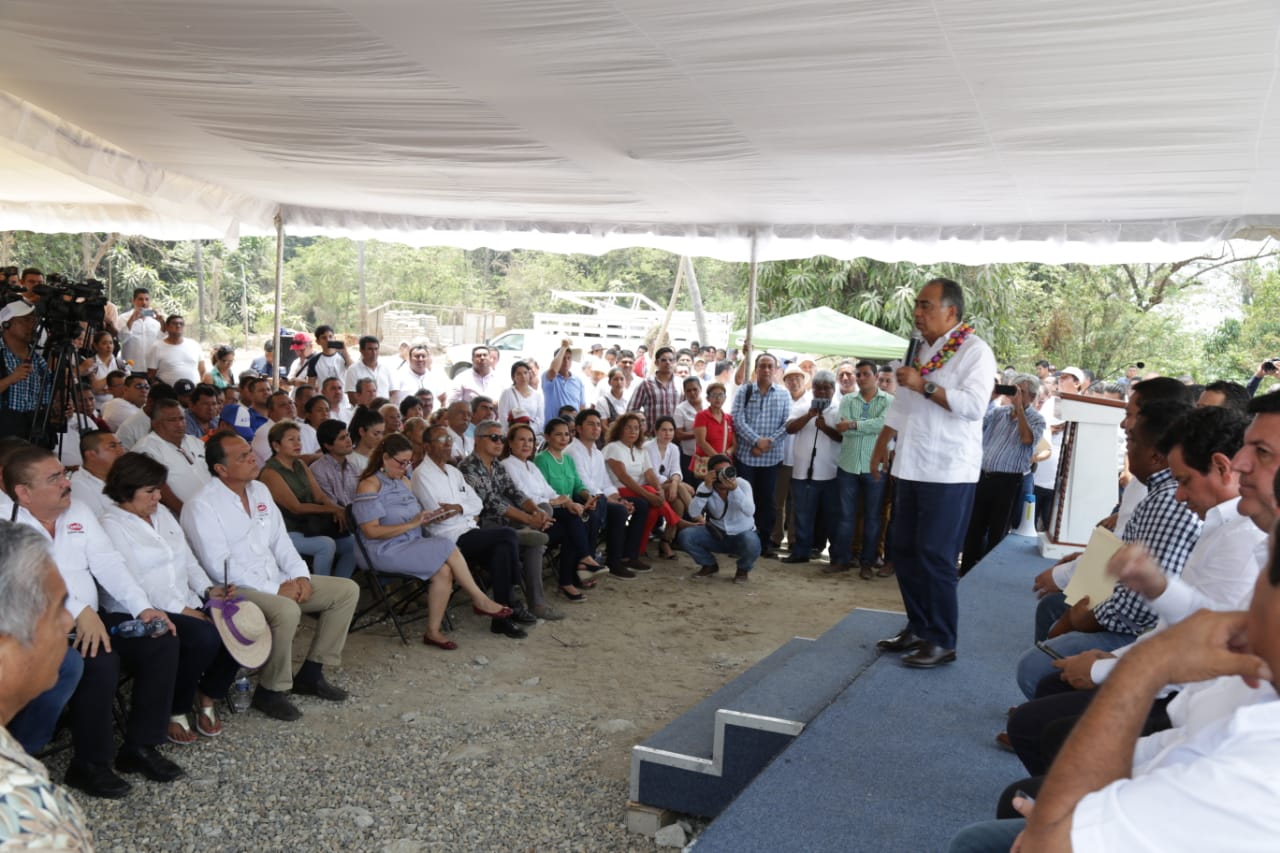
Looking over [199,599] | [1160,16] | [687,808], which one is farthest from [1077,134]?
[199,599]

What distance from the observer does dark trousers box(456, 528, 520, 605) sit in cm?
582

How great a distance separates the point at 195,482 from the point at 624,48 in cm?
Answer: 317

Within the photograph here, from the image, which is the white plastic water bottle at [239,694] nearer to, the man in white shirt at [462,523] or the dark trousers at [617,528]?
the man in white shirt at [462,523]

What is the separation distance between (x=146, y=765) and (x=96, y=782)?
0.20 m

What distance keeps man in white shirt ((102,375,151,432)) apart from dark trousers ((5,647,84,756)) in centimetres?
352

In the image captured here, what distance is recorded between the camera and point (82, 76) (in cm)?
501

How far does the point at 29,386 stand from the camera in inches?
215

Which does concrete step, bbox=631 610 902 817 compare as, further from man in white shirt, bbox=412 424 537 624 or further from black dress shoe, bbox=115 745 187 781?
man in white shirt, bbox=412 424 537 624

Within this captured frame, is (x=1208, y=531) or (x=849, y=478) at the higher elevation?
(x=1208, y=531)

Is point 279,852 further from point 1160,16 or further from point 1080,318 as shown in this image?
point 1080,318

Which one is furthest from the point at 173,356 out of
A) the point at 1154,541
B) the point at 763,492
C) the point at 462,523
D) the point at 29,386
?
the point at 1154,541

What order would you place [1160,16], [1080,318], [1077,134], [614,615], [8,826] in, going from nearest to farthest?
[8,826] → [1160,16] → [1077,134] → [614,615] → [1080,318]

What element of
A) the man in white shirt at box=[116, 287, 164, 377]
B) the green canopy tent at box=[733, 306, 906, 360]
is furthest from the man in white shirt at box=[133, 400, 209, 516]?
the green canopy tent at box=[733, 306, 906, 360]

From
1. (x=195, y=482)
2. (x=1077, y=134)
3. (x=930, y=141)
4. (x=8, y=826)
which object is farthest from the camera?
(x=195, y=482)
